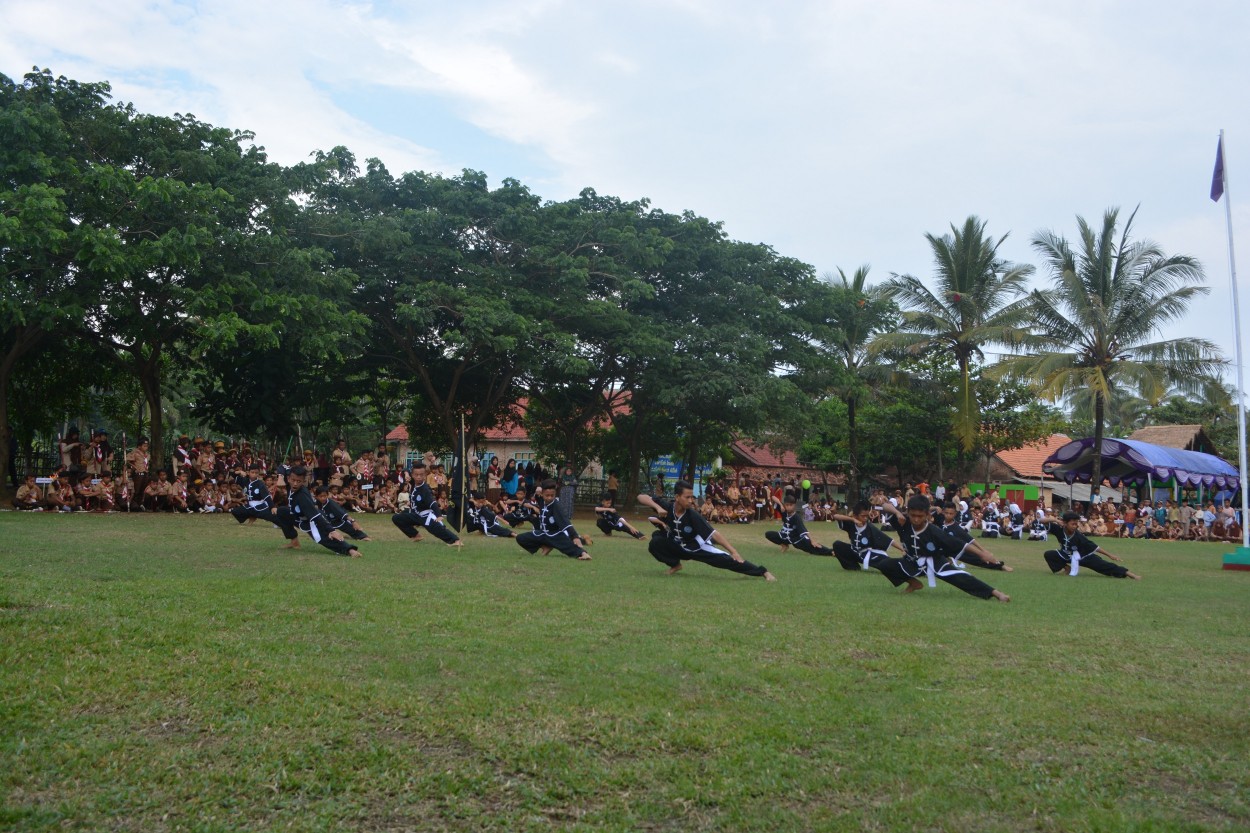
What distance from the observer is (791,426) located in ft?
105

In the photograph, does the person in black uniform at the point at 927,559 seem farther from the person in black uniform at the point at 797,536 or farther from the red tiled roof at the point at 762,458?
the red tiled roof at the point at 762,458

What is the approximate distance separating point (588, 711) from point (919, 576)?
296 inches

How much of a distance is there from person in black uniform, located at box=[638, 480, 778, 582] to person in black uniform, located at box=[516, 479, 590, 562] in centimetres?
174

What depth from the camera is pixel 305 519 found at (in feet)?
45.8

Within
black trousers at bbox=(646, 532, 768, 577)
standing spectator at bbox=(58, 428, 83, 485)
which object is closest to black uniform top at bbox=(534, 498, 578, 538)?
black trousers at bbox=(646, 532, 768, 577)

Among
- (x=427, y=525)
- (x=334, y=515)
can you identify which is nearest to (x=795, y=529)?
(x=427, y=525)

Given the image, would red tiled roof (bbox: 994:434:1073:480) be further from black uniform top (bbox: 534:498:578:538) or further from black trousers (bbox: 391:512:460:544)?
black trousers (bbox: 391:512:460:544)

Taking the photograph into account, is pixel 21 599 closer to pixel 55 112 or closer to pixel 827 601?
pixel 827 601

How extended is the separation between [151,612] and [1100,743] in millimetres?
6760

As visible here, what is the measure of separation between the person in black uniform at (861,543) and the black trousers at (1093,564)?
9.55 feet

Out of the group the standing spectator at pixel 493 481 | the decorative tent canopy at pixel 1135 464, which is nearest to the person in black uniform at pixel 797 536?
the standing spectator at pixel 493 481

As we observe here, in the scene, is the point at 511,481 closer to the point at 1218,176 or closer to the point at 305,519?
the point at 305,519

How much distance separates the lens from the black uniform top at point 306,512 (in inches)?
547

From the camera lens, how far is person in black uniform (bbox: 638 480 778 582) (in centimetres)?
1298
